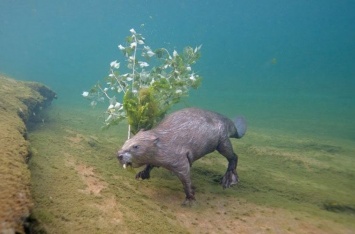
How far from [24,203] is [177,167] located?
2097 millimetres

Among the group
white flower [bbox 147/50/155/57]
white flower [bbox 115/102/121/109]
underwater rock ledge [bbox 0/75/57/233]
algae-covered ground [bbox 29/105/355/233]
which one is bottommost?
algae-covered ground [bbox 29/105/355/233]

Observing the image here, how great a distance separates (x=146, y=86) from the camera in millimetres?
A: 5504

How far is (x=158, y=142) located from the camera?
400 cm

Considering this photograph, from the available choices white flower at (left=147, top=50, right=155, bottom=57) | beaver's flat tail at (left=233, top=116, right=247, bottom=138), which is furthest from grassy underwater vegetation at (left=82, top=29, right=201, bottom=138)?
beaver's flat tail at (left=233, top=116, right=247, bottom=138)

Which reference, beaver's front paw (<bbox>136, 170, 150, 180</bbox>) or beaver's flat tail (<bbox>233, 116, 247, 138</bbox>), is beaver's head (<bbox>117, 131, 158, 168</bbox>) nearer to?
beaver's front paw (<bbox>136, 170, 150, 180</bbox>)

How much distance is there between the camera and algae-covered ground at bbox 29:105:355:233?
3227mm

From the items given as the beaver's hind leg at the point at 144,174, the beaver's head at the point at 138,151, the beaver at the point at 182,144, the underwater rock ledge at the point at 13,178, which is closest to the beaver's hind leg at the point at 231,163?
the beaver at the point at 182,144

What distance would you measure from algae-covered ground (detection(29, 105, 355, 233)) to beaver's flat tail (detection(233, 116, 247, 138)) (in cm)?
82

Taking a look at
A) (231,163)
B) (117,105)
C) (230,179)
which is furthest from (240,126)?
(117,105)

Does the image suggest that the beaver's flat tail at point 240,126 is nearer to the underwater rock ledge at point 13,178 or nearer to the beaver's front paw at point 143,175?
the beaver's front paw at point 143,175

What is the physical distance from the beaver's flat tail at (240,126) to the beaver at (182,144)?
47cm

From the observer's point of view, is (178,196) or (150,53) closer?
(178,196)

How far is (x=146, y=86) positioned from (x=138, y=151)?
2.01 metres

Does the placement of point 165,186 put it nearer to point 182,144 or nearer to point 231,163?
point 182,144
